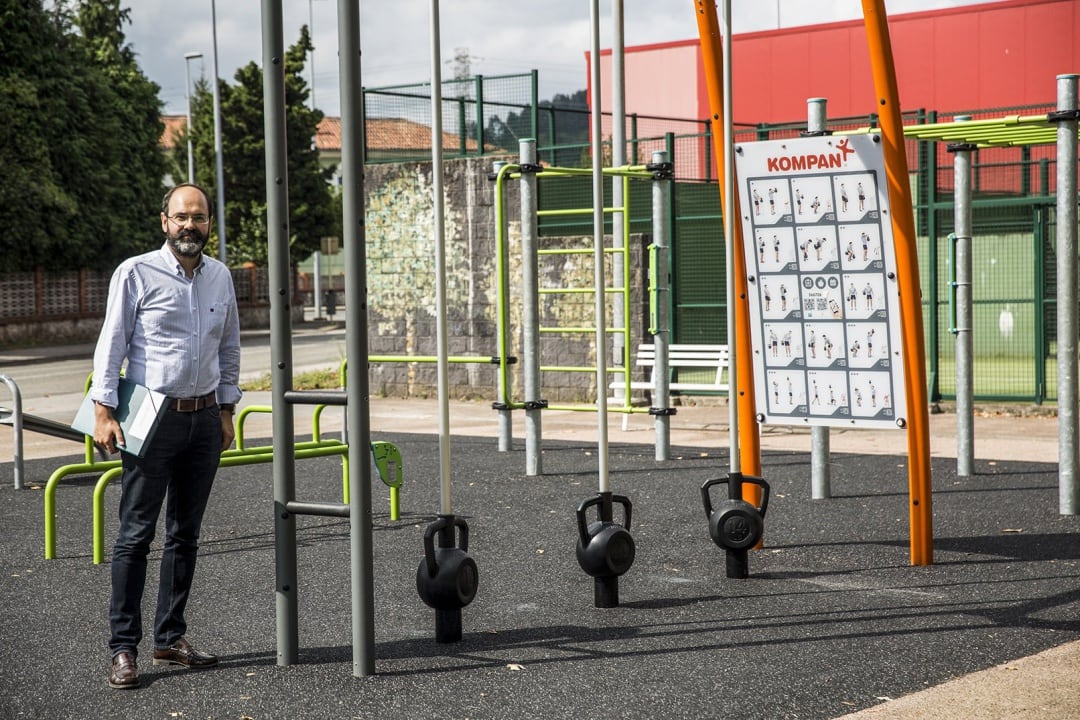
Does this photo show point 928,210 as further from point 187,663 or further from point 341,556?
point 187,663

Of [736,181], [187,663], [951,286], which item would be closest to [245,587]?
[187,663]

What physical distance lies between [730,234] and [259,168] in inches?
1706

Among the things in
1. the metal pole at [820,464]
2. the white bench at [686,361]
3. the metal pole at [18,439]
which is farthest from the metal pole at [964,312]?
the metal pole at [18,439]

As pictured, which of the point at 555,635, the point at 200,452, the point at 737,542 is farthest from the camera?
the point at 737,542

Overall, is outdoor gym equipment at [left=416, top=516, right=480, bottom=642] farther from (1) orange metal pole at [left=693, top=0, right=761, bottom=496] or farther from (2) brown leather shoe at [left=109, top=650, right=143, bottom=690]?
(1) orange metal pole at [left=693, top=0, right=761, bottom=496]

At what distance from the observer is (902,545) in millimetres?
7781

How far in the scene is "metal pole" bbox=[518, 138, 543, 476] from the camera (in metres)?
10.9

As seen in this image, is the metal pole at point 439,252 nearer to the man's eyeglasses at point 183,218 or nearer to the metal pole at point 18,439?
the man's eyeglasses at point 183,218

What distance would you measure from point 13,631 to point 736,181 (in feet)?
14.3

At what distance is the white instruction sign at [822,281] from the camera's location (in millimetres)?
7410

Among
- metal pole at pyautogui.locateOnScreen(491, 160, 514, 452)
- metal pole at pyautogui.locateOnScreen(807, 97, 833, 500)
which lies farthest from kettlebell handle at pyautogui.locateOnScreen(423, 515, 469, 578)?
metal pole at pyautogui.locateOnScreen(491, 160, 514, 452)

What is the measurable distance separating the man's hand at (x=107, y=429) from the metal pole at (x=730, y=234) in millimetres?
2964

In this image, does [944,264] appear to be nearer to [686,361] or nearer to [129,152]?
[686,361]

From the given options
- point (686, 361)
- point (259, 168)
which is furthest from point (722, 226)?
point (259, 168)
